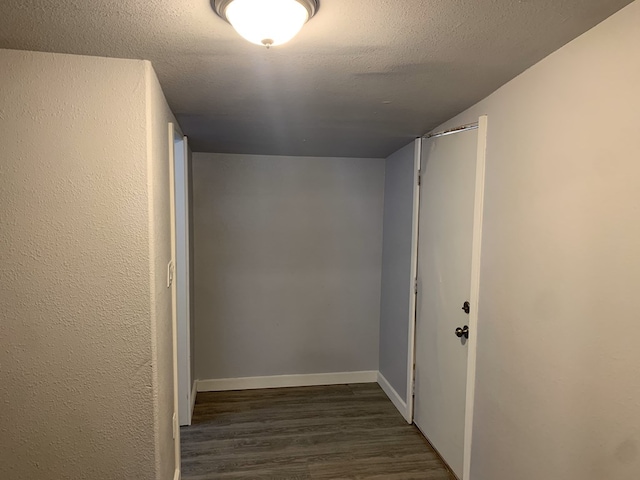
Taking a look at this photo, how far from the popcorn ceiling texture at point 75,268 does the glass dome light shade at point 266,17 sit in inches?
24.1

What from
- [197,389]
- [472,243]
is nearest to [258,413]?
[197,389]

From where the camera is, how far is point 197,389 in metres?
3.40

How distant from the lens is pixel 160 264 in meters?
1.73

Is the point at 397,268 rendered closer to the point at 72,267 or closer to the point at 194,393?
the point at 194,393

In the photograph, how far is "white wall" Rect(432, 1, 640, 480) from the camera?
1.14 metres

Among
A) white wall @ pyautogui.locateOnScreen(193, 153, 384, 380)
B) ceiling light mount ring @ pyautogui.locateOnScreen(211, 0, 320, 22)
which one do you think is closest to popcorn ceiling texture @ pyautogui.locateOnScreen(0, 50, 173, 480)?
ceiling light mount ring @ pyautogui.locateOnScreen(211, 0, 320, 22)

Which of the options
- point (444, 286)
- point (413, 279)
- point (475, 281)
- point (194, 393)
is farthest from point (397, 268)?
point (194, 393)

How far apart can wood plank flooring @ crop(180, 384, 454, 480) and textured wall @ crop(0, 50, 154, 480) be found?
1.08 m

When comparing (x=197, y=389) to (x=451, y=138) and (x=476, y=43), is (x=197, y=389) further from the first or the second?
(x=476, y=43)

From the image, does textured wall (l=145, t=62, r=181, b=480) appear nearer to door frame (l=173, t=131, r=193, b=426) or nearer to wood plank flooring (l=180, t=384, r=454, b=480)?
wood plank flooring (l=180, t=384, r=454, b=480)

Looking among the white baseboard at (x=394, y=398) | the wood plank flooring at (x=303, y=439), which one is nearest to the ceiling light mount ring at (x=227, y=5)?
the wood plank flooring at (x=303, y=439)

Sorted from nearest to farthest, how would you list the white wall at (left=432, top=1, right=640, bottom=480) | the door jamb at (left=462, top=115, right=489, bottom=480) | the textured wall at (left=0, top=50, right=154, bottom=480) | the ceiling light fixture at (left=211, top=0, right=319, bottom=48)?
the ceiling light fixture at (left=211, top=0, right=319, bottom=48)
the white wall at (left=432, top=1, right=640, bottom=480)
the textured wall at (left=0, top=50, right=154, bottom=480)
the door jamb at (left=462, top=115, right=489, bottom=480)

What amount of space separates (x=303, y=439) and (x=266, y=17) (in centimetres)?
266

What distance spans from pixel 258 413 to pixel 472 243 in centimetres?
216
